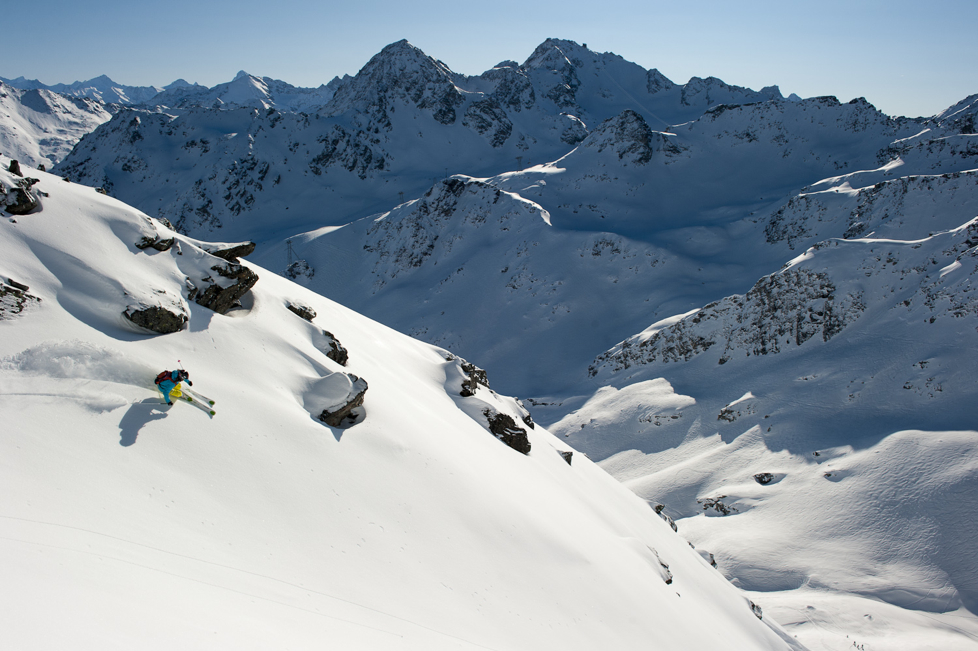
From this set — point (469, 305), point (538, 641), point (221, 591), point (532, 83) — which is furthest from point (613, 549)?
point (532, 83)

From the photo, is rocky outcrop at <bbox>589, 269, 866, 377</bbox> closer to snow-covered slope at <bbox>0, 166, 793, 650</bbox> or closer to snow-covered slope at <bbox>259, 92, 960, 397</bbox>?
snow-covered slope at <bbox>259, 92, 960, 397</bbox>

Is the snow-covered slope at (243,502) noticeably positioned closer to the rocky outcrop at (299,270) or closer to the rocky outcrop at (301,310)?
the rocky outcrop at (301,310)

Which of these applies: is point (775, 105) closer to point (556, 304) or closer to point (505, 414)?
point (556, 304)

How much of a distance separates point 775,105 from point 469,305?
186 ft

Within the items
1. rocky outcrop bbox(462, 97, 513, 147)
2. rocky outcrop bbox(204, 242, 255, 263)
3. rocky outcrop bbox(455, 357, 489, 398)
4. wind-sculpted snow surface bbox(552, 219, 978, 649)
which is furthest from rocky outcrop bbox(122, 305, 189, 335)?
rocky outcrop bbox(462, 97, 513, 147)

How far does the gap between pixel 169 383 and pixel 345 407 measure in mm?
3500

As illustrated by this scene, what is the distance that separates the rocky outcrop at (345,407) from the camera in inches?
431

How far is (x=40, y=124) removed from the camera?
535ft

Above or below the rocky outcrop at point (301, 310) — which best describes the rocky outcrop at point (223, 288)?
above

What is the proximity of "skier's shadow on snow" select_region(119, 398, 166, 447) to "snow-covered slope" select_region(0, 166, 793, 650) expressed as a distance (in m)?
0.04

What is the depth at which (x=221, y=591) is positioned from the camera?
20.3ft

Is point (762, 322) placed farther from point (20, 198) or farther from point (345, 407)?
point (20, 198)

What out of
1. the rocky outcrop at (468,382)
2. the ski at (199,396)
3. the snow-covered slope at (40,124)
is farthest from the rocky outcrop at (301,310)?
the snow-covered slope at (40,124)

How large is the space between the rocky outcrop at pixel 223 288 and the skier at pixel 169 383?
12.3ft
